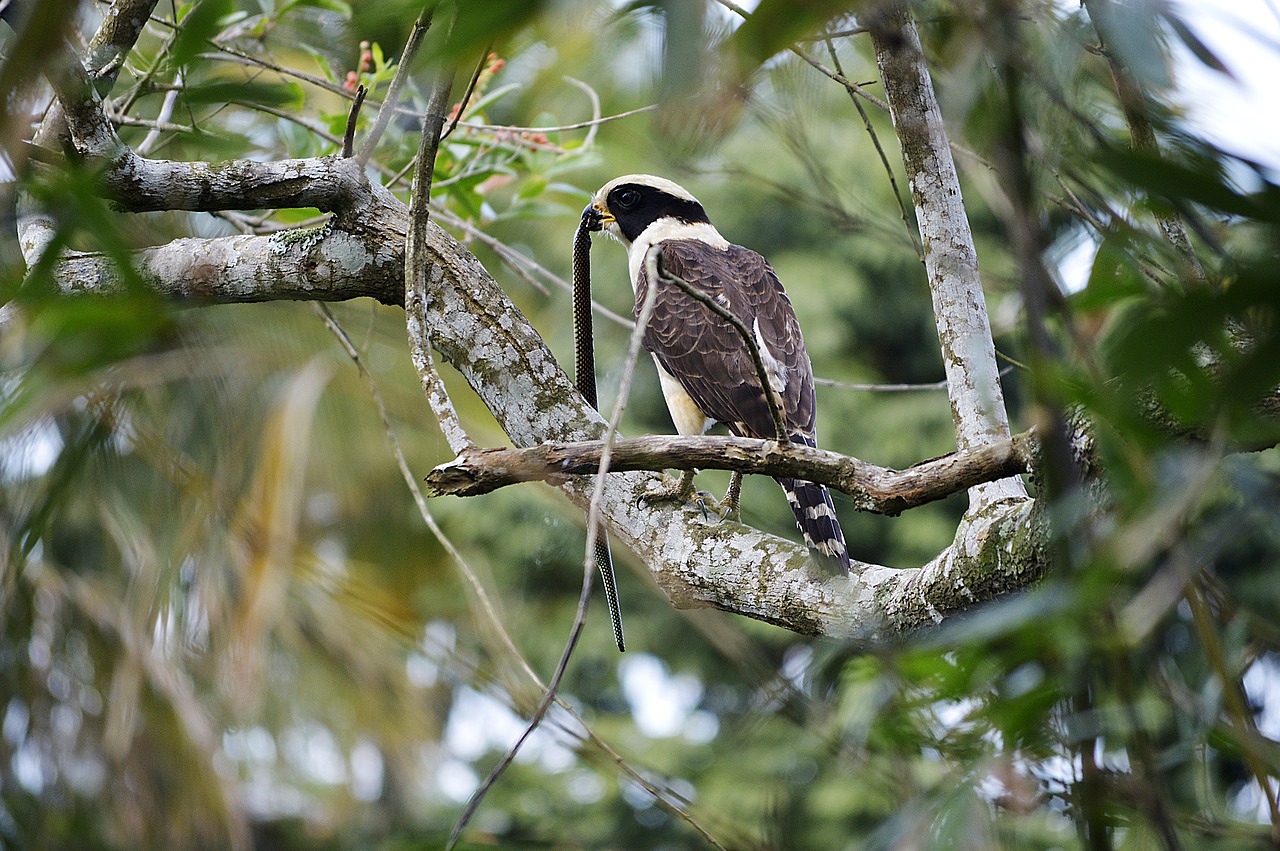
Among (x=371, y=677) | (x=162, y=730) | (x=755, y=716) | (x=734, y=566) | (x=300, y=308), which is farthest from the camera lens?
(x=371, y=677)

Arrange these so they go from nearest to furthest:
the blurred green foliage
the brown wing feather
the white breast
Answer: the blurred green foliage
the brown wing feather
the white breast

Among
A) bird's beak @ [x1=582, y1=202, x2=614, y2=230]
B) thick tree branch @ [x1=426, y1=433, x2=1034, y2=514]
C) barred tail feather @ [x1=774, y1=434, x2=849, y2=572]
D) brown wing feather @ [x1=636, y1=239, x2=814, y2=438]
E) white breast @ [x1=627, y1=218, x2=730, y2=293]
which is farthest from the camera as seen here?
white breast @ [x1=627, y1=218, x2=730, y2=293]

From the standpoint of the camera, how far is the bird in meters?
3.00

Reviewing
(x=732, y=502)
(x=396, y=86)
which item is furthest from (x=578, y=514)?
(x=396, y=86)

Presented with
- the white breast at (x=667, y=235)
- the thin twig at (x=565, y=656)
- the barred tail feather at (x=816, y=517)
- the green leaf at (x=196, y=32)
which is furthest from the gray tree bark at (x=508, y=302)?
the white breast at (x=667, y=235)

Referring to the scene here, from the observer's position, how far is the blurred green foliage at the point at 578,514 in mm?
699

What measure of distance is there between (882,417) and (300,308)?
170 inches

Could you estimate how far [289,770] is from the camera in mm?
6266

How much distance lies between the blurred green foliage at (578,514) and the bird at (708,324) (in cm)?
22

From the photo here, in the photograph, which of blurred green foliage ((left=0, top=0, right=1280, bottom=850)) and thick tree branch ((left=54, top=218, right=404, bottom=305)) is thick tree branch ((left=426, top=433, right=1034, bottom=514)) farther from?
thick tree branch ((left=54, top=218, right=404, bottom=305))

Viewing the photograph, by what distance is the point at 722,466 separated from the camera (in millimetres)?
1446

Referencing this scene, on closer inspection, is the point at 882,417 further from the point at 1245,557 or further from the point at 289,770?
the point at 289,770

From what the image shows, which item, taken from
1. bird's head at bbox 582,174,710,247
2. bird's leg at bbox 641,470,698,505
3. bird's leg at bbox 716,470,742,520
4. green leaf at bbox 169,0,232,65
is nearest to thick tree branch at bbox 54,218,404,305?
bird's leg at bbox 641,470,698,505

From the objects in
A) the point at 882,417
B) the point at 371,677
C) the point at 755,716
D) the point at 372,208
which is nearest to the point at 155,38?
the point at 372,208
